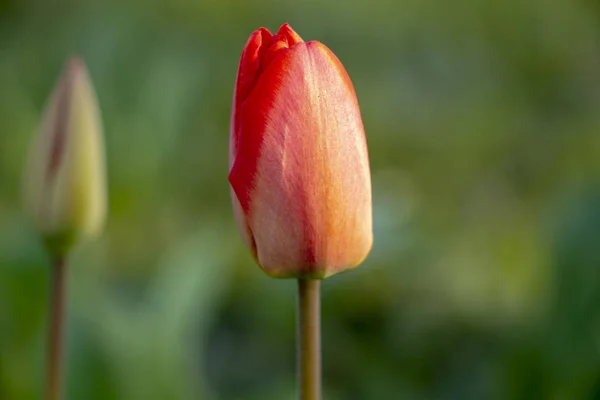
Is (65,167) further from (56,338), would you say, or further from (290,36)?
(290,36)

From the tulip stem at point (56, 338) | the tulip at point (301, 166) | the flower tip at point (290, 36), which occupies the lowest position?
the tulip stem at point (56, 338)

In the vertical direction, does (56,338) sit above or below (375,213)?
below

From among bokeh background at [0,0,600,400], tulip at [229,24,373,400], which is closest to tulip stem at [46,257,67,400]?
tulip at [229,24,373,400]

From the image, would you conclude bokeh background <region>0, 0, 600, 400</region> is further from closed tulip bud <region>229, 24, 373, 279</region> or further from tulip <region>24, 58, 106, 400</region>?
closed tulip bud <region>229, 24, 373, 279</region>

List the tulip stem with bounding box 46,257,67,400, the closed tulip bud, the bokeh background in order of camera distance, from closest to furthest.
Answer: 1. the closed tulip bud
2. the tulip stem with bounding box 46,257,67,400
3. the bokeh background

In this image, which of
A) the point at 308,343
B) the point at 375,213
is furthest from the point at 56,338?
the point at 375,213

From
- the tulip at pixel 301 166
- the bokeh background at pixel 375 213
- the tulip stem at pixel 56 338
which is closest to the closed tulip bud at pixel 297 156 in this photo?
the tulip at pixel 301 166

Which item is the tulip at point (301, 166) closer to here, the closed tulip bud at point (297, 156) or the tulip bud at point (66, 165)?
the closed tulip bud at point (297, 156)

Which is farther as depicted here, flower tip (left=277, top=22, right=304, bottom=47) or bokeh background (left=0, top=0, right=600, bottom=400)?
bokeh background (left=0, top=0, right=600, bottom=400)
